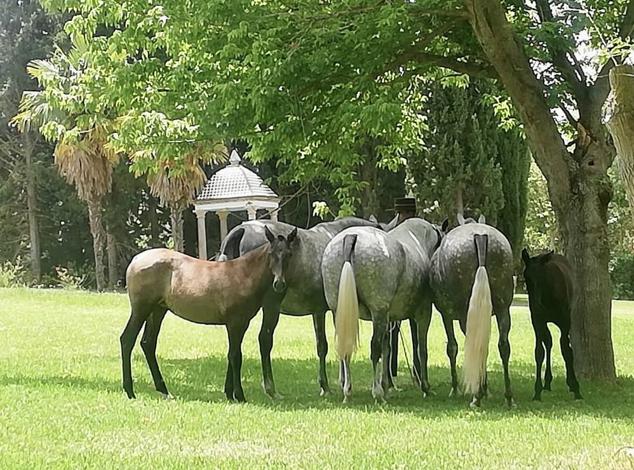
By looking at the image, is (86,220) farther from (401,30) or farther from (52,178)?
(401,30)

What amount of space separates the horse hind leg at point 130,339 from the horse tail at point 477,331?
3.32 meters

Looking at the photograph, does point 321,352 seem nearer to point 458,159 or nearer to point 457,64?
point 457,64

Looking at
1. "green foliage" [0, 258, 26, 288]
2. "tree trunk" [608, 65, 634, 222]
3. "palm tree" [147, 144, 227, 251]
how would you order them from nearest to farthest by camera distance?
"tree trunk" [608, 65, 634, 222]
"palm tree" [147, 144, 227, 251]
"green foliage" [0, 258, 26, 288]

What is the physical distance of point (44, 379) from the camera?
31.4 feet

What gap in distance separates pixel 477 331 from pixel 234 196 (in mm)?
16293

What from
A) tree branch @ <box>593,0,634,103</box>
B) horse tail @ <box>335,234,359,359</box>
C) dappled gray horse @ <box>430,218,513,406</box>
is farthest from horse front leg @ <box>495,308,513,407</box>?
tree branch @ <box>593,0,634,103</box>

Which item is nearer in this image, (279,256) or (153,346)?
(279,256)

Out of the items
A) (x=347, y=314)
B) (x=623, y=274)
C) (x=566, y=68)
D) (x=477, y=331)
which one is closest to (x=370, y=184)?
(x=566, y=68)

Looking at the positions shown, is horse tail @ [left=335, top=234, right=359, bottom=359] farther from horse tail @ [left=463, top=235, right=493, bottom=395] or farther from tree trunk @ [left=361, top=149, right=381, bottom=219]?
tree trunk @ [left=361, top=149, right=381, bottom=219]

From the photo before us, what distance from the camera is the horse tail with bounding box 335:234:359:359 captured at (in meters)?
8.06

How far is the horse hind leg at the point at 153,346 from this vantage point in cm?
880

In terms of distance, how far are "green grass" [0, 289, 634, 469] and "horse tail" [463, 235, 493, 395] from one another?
38cm

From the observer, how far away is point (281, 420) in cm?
732

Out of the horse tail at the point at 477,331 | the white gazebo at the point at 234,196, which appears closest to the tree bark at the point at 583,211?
the horse tail at the point at 477,331
